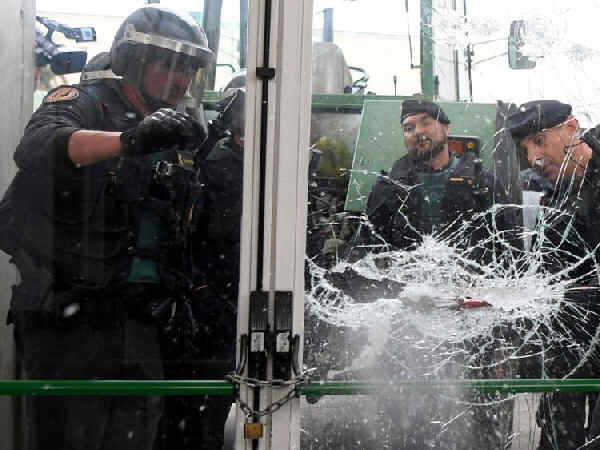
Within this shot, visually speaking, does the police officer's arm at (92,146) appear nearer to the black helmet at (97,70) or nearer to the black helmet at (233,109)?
the black helmet at (97,70)

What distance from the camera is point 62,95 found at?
6.73 feet

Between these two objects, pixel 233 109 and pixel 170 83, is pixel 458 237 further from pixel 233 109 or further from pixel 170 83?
pixel 170 83

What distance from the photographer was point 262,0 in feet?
6.74

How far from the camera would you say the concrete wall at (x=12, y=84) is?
2043 millimetres

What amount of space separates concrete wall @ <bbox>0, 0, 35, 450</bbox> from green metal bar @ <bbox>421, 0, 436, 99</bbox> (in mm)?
1015

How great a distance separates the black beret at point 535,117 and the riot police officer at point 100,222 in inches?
33.2

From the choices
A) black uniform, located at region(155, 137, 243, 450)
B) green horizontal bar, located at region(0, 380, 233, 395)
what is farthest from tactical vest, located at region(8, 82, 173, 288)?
green horizontal bar, located at region(0, 380, 233, 395)

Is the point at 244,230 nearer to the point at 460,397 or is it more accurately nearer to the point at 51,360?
the point at 51,360

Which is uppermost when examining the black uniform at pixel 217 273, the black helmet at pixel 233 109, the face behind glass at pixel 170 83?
the face behind glass at pixel 170 83

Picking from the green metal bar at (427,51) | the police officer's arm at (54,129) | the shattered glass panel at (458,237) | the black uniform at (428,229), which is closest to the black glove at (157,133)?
the police officer's arm at (54,129)

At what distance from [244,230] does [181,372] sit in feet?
1.34

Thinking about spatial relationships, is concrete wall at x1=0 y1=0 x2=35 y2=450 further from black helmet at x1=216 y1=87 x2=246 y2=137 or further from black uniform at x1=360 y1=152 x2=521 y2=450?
black uniform at x1=360 y1=152 x2=521 y2=450

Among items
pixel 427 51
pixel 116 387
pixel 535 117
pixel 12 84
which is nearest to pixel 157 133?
pixel 12 84

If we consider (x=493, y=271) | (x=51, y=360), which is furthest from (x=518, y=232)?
(x=51, y=360)
